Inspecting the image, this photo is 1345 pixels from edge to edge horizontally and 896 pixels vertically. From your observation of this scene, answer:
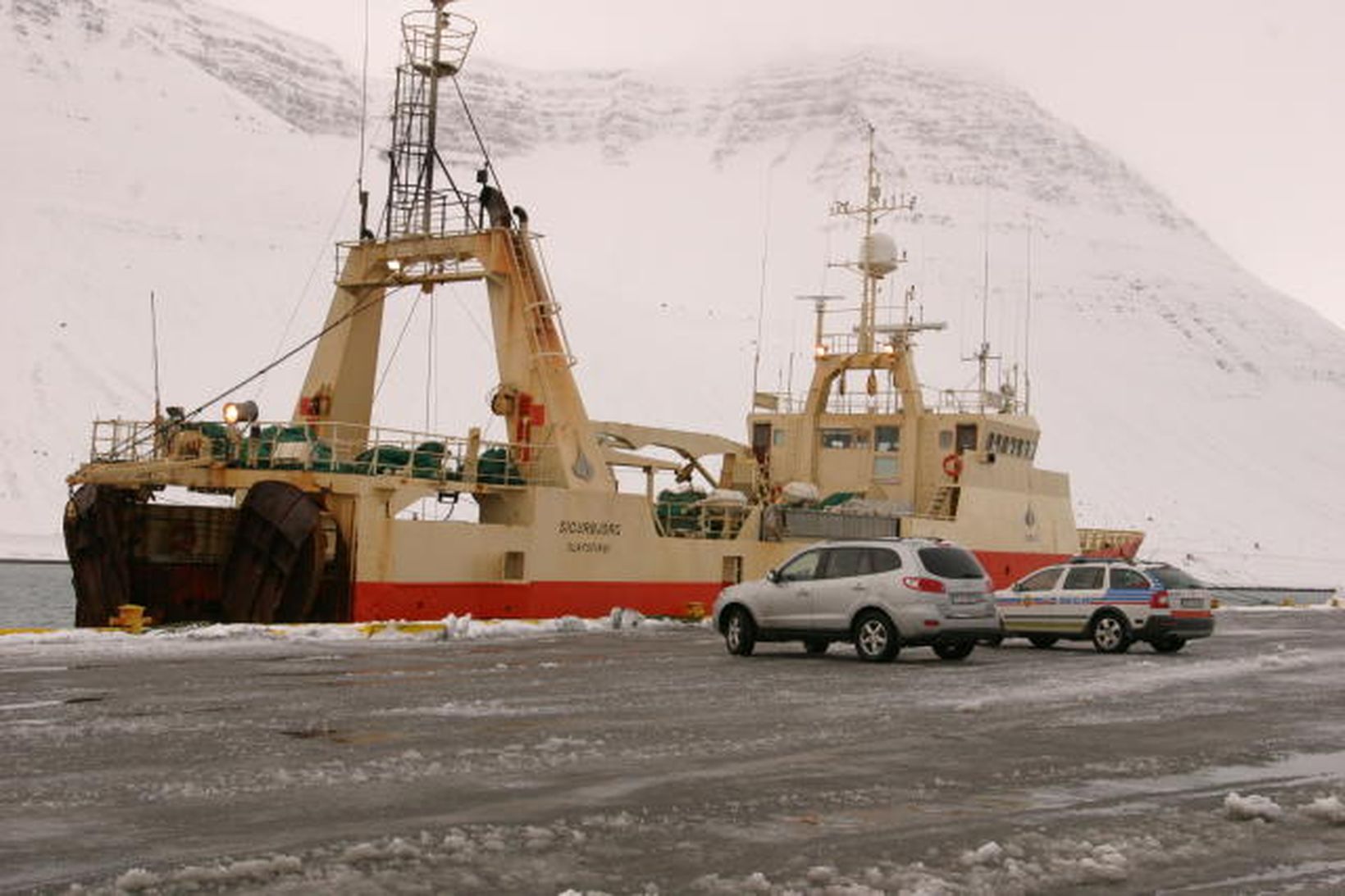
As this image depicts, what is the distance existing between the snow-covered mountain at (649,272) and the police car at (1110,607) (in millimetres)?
20591

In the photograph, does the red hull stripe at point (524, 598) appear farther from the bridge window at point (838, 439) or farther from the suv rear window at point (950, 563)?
the bridge window at point (838, 439)

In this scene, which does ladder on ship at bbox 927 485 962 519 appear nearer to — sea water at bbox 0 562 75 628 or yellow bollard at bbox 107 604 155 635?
sea water at bbox 0 562 75 628

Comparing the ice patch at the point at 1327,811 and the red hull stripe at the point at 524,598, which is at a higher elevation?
the red hull stripe at the point at 524,598

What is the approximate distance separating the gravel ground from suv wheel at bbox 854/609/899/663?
195cm

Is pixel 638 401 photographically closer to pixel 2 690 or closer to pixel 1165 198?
pixel 2 690

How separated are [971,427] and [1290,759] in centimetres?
2666

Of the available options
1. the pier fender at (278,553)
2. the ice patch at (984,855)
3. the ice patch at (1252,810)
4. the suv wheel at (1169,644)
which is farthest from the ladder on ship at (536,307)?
the ice patch at (984,855)

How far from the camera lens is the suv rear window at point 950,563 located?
18875 millimetres

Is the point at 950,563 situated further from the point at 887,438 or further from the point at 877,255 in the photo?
the point at 877,255

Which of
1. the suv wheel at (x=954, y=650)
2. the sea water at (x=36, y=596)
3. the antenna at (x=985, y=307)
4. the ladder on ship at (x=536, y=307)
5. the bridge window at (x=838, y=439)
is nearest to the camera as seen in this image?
the suv wheel at (x=954, y=650)

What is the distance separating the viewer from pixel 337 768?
9.13 meters

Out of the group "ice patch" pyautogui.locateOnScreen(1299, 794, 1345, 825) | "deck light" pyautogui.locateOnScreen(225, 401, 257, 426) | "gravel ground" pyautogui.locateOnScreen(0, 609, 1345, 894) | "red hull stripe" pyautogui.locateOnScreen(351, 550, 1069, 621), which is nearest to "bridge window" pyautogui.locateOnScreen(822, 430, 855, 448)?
"red hull stripe" pyautogui.locateOnScreen(351, 550, 1069, 621)

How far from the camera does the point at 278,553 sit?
22484 millimetres

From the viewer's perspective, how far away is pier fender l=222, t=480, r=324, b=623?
72.8 feet
